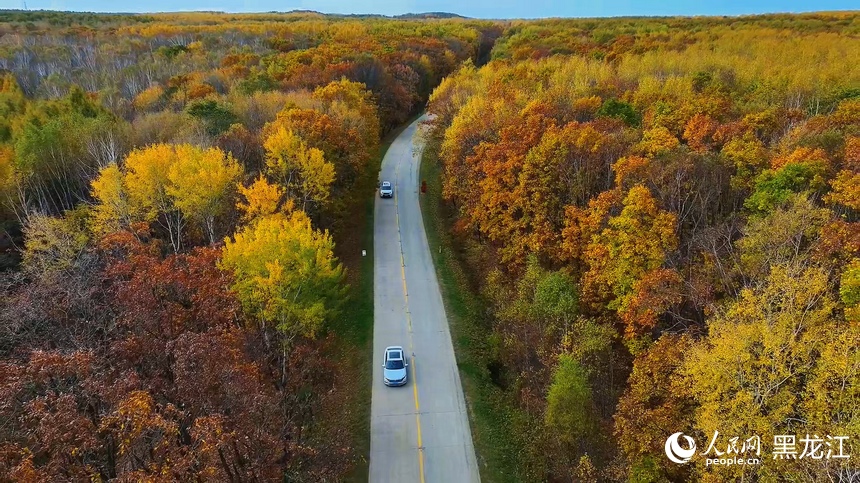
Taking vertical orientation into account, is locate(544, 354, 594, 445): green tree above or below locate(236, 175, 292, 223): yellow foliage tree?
below

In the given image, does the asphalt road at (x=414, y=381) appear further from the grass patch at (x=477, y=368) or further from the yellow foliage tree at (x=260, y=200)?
the yellow foliage tree at (x=260, y=200)

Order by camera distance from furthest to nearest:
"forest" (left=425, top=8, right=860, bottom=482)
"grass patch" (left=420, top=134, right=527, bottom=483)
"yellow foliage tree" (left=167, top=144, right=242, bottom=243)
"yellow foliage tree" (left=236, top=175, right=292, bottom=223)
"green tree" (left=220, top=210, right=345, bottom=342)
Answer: "yellow foliage tree" (left=167, top=144, right=242, bottom=243), "yellow foliage tree" (left=236, top=175, right=292, bottom=223), "green tree" (left=220, top=210, right=345, bottom=342), "grass patch" (left=420, top=134, right=527, bottom=483), "forest" (left=425, top=8, right=860, bottom=482)

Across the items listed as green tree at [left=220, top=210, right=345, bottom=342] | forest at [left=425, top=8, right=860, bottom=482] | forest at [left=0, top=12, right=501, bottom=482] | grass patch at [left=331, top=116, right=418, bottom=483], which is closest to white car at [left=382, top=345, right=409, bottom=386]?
grass patch at [left=331, top=116, right=418, bottom=483]

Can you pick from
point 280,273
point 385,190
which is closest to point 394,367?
point 280,273

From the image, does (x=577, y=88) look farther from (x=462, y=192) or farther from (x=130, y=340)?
(x=130, y=340)

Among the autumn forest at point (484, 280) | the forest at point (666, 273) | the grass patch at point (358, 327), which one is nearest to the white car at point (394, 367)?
the grass patch at point (358, 327)

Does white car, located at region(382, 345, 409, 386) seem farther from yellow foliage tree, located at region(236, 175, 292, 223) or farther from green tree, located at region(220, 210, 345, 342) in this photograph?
yellow foliage tree, located at region(236, 175, 292, 223)

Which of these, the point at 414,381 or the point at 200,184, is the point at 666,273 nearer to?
the point at 414,381
